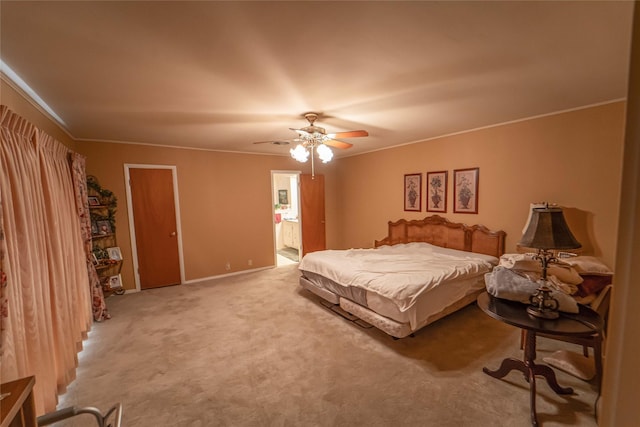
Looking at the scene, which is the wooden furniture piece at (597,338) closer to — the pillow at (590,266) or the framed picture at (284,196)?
the pillow at (590,266)

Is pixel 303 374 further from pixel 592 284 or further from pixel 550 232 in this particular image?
pixel 592 284

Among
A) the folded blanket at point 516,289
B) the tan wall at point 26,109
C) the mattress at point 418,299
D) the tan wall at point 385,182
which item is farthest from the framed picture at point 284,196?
the folded blanket at point 516,289

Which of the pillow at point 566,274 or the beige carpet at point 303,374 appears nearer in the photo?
the beige carpet at point 303,374

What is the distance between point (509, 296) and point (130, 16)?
9.93 ft

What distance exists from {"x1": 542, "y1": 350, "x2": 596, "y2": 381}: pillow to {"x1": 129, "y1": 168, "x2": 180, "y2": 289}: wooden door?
17.0ft

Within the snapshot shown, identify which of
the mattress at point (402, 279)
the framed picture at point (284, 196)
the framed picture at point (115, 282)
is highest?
the framed picture at point (284, 196)

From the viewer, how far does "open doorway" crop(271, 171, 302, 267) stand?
22.6ft

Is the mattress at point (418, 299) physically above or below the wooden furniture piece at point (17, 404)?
below

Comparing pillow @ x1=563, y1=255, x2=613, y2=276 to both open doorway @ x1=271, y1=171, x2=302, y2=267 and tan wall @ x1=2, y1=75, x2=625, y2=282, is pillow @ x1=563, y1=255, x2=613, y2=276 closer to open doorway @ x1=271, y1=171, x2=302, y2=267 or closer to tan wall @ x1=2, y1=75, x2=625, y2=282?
tan wall @ x1=2, y1=75, x2=625, y2=282

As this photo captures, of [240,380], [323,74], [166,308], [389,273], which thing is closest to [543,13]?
[323,74]

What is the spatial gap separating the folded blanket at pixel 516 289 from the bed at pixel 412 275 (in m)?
0.67

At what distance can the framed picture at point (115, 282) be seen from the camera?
409 centimetres

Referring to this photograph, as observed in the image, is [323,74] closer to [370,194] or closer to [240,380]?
[240,380]

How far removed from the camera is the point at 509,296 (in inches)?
80.0
